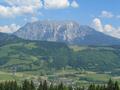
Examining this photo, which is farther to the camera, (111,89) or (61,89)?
(61,89)

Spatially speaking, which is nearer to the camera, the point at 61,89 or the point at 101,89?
the point at 101,89

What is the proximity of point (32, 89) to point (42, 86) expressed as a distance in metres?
5.50

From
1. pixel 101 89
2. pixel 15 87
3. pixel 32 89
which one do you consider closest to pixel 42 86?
pixel 32 89

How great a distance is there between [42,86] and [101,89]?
116ft

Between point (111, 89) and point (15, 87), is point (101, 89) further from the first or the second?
point (15, 87)

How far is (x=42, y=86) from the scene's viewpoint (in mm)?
187000

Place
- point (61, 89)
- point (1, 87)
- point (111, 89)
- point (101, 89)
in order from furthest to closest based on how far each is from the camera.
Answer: point (1, 87) → point (61, 89) → point (101, 89) → point (111, 89)

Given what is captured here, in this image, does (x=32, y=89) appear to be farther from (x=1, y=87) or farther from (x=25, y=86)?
(x=1, y=87)

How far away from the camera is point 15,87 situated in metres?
200

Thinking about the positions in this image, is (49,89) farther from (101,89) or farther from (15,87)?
(101,89)

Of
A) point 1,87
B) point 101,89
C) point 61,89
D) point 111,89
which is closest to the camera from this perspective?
point 111,89

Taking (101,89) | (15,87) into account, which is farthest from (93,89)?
(15,87)

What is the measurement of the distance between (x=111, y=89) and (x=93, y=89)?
1692 cm

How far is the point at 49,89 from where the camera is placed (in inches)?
7539
